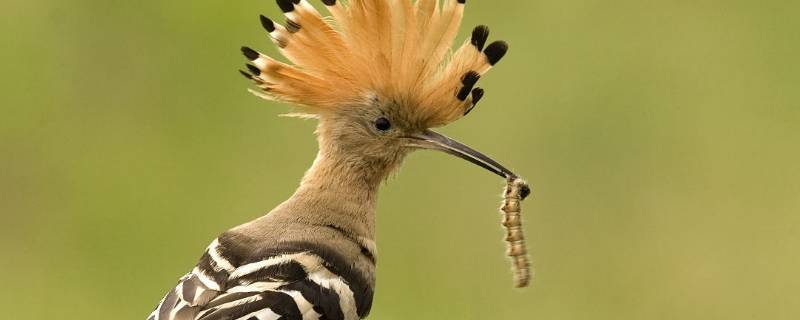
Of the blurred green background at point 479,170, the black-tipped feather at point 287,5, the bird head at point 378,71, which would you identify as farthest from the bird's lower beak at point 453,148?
the blurred green background at point 479,170

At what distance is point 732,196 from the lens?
16.2 feet

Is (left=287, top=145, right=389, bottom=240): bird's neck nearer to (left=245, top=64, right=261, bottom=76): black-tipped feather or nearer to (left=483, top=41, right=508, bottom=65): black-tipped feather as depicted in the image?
(left=245, top=64, right=261, bottom=76): black-tipped feather

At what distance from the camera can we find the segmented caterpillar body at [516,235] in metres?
3.02

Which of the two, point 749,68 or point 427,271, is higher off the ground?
point 749,68

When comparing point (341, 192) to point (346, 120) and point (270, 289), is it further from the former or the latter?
point (270, 289)

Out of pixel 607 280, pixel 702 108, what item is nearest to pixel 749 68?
pixel 702 108

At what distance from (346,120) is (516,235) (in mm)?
389

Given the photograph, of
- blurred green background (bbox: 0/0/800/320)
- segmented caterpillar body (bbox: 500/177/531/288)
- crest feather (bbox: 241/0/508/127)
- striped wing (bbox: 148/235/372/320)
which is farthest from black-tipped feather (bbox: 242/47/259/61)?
blurred green background (bbox: 0/0/800/320)

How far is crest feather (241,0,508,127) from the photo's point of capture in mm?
3078

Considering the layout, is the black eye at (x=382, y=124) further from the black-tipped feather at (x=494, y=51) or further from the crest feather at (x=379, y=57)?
the black-tipped feather at (x=494, y=51)

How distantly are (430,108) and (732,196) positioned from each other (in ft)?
6.47

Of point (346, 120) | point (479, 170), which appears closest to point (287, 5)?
point (346, 120)

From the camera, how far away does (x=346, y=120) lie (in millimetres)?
3209

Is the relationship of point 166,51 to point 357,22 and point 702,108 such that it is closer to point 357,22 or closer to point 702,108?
point 702,108
